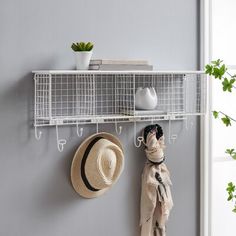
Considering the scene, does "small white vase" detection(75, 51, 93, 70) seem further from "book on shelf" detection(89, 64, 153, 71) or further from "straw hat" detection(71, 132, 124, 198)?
"straw hat" detection(71, 132, 124, 198)

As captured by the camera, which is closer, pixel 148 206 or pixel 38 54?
pixel 38 54

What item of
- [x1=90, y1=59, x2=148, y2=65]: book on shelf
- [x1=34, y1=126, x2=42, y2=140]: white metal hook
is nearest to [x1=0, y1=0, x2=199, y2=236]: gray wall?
[x1=34, y1=126, x2=42, y2=140]: white metal hook

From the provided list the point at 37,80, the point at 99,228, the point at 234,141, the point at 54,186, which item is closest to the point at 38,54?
the point at 37,80

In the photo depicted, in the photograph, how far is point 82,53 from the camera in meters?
2.27

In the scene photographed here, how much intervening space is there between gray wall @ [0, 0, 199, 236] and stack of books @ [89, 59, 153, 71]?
0.14 metres

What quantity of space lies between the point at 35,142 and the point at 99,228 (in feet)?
1.69

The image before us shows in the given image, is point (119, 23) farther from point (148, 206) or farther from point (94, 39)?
point (148, 206)

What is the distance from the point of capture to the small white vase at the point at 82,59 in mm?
2273

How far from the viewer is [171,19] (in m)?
2.64

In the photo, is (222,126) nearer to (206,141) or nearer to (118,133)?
(206,141)

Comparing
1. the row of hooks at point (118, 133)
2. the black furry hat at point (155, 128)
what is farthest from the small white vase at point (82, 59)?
the black furry hat at point (155, 128)

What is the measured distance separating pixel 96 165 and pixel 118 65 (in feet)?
1.44

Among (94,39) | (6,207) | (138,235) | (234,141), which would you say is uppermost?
(94,39)

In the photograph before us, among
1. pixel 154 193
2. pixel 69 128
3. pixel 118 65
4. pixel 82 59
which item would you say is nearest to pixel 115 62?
pixel 118 65
